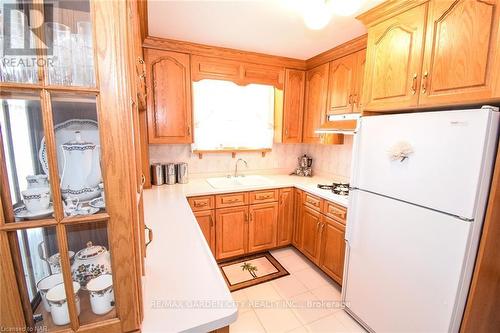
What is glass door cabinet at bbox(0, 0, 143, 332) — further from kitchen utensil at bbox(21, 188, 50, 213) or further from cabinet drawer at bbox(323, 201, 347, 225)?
cabinet drawer at bbox(323, 201, 347, 225)

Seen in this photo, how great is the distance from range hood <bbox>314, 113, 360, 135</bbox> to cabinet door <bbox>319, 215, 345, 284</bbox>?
0.87m

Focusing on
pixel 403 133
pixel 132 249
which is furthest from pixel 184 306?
pixel 403 133

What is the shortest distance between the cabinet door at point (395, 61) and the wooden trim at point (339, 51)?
0.50 m

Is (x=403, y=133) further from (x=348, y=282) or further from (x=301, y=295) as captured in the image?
(x=301, y=295)

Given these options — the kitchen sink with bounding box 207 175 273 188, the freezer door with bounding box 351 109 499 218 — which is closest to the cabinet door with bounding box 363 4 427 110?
the freezer door with bounding box 351 109 499 218

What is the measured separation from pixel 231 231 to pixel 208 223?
0.30 metres

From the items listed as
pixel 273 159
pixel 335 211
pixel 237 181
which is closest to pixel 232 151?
pixel 237 181

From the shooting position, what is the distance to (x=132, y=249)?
0.60 meters

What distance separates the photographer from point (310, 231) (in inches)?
97.2

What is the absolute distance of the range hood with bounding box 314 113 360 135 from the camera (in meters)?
2.08

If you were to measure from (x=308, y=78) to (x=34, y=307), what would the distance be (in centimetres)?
302

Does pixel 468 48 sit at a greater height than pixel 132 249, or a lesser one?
greater

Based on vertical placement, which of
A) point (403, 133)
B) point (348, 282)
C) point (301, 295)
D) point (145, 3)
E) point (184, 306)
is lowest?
point (301, 295)

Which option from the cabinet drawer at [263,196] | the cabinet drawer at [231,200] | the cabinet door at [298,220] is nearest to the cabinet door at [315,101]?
the cabinet door at [298,220]
